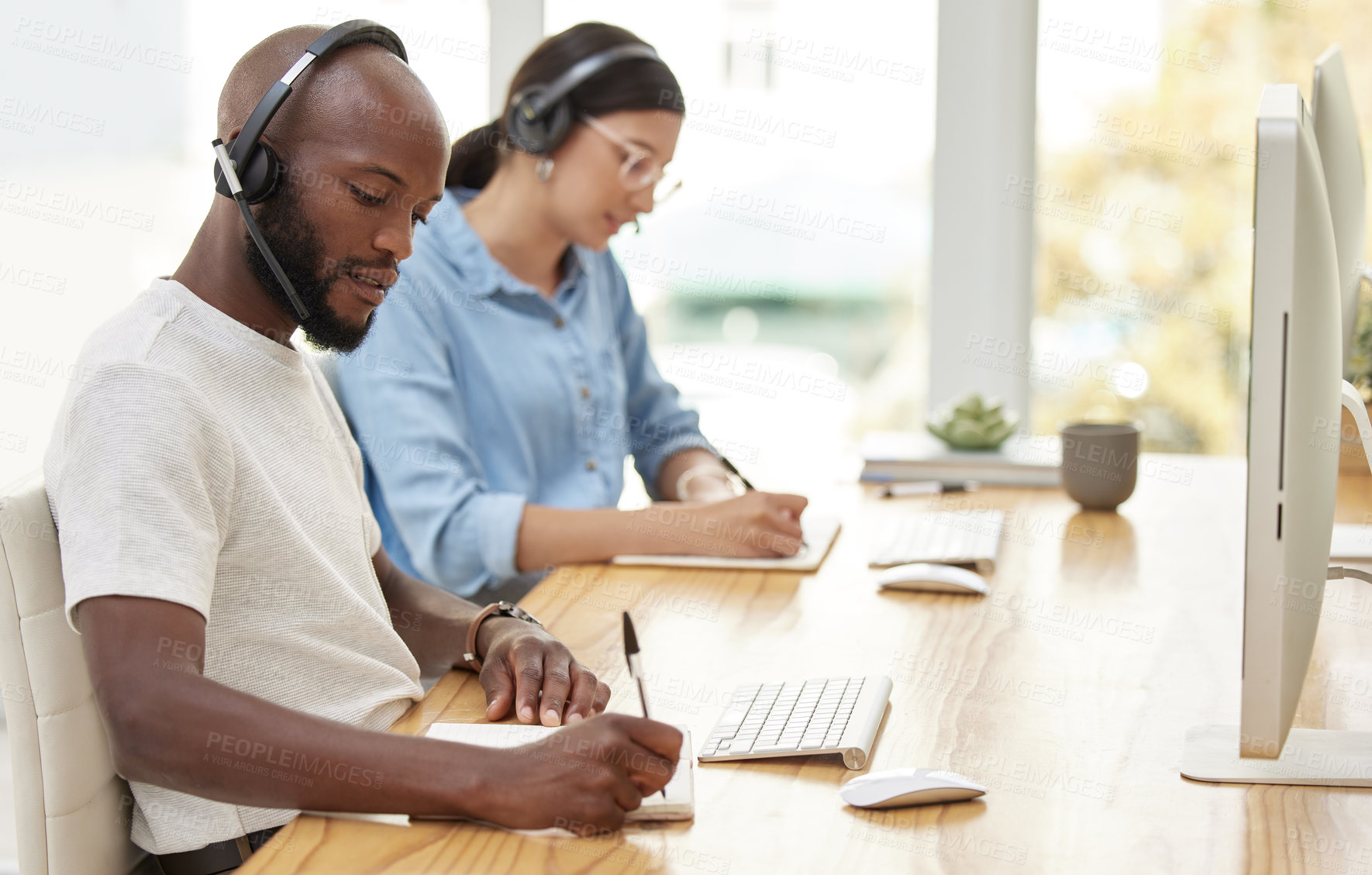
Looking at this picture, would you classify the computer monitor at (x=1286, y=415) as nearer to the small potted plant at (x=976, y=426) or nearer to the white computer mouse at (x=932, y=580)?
the white computer mouse at (x=932, y=580)

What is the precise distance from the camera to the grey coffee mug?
191cm

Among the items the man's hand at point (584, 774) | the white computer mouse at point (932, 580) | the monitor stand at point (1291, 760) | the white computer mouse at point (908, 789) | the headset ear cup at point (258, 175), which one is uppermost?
the headset ear cup at point (258, 175)

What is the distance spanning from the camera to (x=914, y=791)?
850mm

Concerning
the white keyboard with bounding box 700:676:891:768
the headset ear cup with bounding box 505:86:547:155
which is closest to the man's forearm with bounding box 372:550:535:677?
the white keyboard with bounding box 700:676:891:768

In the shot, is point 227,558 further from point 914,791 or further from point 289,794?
point 914,791

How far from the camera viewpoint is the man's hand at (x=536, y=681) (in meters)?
1.04

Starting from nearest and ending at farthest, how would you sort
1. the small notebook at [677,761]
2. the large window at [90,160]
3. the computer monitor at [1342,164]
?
the small notebook at [677,761] → the computer monitor at [1342,164] → the large window at [90,160]

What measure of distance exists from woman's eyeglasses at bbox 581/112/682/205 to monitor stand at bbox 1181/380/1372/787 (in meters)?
1.11

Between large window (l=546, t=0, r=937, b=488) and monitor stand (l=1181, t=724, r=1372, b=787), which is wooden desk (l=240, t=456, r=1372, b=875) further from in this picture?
large window (l=546, t=0, r=937, b=488)

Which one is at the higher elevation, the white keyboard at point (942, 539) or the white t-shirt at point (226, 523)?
the white t-shirt at point (226, 523)

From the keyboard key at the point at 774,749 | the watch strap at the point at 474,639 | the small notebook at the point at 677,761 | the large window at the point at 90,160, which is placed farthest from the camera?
the large window at the point at 90,160

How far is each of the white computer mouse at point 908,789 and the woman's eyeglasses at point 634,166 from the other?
117 cm

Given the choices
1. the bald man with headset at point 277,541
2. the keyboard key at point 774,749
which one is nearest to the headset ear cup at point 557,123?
the bald man with headset at point 277,541

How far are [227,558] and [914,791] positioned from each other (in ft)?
1.84
